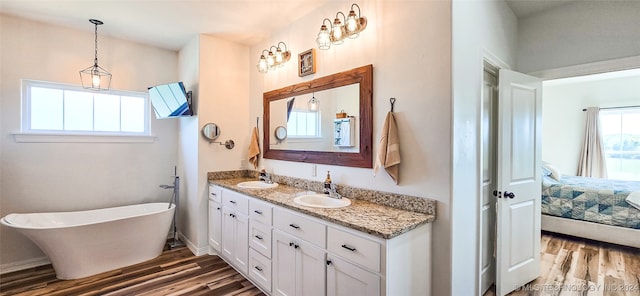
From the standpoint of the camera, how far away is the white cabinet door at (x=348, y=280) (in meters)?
1.48

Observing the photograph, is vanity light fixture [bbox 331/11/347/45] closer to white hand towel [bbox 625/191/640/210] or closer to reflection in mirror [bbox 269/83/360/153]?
reflection in mirror [bbox 269/83/360/153]

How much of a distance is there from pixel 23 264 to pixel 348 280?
11.3 ft

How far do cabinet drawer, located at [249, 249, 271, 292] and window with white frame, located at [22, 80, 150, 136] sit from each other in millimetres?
2291

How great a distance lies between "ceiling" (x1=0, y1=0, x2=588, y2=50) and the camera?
246 cm

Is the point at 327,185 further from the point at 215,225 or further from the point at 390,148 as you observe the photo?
the point at 215,225

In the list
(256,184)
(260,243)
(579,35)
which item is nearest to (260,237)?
(260,243)

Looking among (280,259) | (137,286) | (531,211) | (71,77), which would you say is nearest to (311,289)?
(280,259)

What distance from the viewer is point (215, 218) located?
3066 millimetres

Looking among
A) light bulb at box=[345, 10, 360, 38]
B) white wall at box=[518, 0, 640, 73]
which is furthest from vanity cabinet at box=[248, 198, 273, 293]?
white wall at box=[518, 0, 640, 73]

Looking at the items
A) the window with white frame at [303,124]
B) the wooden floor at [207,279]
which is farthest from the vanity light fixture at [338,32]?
the wooden floor at [207,279]

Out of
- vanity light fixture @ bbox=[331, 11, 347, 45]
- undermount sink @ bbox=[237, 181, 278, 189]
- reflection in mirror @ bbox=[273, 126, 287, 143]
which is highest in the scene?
vanity light fixture @ bbox=[331, 11, 347, 45]

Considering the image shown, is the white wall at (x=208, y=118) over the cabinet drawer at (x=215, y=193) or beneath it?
over

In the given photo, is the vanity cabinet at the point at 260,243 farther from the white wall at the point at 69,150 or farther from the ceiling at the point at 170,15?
the white wall at the point at 69,150

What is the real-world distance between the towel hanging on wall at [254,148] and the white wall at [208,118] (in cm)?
21
